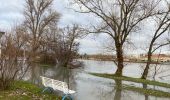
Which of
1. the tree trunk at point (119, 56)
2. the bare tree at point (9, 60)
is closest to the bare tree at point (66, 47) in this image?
the tree trunk at point (119, 56)

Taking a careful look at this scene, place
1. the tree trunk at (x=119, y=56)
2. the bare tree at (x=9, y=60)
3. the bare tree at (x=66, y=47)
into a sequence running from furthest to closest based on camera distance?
the bare tree at (x=66, y=47) → the tree trunk at (x=119, y=56) → the bare tree at (x=9, y=60)

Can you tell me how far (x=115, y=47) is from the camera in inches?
1379

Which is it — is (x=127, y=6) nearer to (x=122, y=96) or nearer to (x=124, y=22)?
(x=124, y=22)

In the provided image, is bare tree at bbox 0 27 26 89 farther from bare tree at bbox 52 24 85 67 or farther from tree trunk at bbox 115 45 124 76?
bare tree at bbox 52 24 85 67

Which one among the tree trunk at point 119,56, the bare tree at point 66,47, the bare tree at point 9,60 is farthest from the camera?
the bare tree at point 66,47

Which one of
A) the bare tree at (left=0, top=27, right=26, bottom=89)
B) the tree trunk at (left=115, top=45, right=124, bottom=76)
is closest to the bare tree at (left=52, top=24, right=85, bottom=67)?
the tree trunk at (left=115, top=45, right=124, bottom=76)

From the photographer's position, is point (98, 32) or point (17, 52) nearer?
point (17, 52)

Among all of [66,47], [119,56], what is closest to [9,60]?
[119,56]

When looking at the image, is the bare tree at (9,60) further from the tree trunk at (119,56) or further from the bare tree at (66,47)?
the bare tree at (66,47)

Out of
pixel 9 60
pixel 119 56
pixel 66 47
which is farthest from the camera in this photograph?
pixel 66 47

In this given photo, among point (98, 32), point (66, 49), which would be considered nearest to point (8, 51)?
point (98, 32)

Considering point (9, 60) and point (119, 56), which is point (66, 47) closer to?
point (119, 56)

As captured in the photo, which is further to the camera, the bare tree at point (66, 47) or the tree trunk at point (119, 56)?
the bare tree at point (66, 47)

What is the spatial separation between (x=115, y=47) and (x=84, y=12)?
4.59 m
